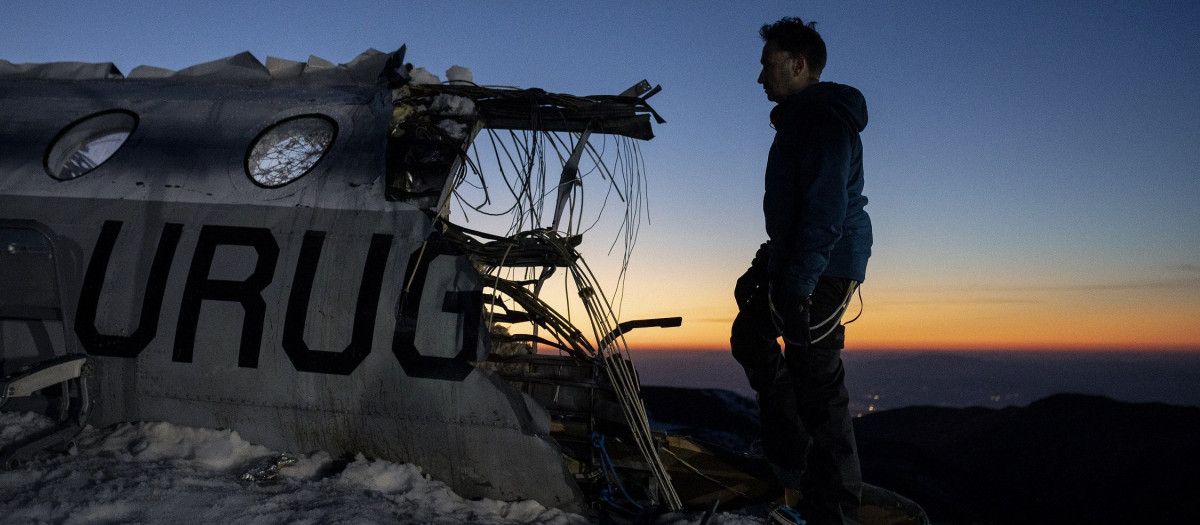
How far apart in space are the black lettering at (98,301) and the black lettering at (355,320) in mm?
775

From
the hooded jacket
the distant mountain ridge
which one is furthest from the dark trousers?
the distant mountain ridge

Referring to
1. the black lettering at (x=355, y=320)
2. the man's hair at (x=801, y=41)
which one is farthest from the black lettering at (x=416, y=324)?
the man's hair at (x=801, y=41)

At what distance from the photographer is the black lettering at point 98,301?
11.7ft

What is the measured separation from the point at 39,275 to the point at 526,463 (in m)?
2.96

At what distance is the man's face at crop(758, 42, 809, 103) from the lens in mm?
3230

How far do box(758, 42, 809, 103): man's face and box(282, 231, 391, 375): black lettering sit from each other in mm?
2197

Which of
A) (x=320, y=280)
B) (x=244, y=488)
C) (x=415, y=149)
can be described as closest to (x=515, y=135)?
(x=415, y=149)

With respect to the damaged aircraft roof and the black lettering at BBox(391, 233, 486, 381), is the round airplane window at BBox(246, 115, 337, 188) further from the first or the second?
the black lettering at BBox(391, 233, 486, 381)

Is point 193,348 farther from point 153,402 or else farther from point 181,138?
point 181,138

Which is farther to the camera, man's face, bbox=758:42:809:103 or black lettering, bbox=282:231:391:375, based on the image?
black lettering, bbox=282:231:391:375

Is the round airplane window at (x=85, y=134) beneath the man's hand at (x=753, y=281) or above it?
above

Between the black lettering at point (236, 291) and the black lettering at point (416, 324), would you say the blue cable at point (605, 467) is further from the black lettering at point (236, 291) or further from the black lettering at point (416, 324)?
the black lettering at point (236, 291)

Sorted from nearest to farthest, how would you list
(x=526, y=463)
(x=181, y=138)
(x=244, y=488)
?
1. (x=244, y=488)
2. (x=526, y=463)
3. (x=181, y=138)

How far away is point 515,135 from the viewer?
4137 mm
